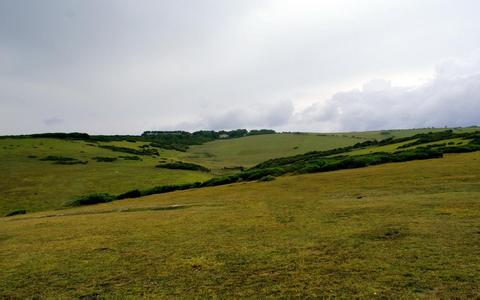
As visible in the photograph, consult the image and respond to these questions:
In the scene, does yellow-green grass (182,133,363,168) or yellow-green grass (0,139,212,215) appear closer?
yellow-green grass (0,139,212,215)

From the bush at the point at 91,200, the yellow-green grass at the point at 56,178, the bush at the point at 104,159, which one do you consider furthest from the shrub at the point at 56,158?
the bush at the point at 91,200

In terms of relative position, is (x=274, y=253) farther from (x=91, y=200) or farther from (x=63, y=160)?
(x=63, y=160)

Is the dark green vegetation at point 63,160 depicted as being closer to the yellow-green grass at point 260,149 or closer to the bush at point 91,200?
the yellow-green grass at point 260,149

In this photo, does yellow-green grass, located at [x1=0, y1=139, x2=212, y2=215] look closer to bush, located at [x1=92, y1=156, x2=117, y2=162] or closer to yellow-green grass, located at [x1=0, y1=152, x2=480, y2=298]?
bush, located at [x1=92, y1=156, x2=117, y2=162]

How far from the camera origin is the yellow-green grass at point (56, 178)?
169ft

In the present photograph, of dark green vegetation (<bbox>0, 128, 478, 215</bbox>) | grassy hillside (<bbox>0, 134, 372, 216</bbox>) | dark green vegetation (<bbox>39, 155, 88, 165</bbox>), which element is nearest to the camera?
dark green vegetation (<bbox>0, 128, 478, 215</bbox>)

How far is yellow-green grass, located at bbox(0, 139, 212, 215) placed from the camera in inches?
2023

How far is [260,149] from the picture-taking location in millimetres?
140625

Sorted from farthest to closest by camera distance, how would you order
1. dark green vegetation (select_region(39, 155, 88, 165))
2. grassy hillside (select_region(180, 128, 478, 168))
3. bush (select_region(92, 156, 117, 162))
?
grassy hillside (select_region(180, 128, 478, 168))
bush (select_region(92, 156, 117, 162))
dark green vegetation (select_region(39, 155, 88, 165))

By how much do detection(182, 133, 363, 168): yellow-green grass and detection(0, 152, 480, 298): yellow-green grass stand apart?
9649cm

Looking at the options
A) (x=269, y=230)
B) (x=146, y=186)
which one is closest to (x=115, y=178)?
(x=146, y=186)

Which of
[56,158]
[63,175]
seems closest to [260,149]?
[56,158]

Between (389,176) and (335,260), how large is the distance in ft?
70.6

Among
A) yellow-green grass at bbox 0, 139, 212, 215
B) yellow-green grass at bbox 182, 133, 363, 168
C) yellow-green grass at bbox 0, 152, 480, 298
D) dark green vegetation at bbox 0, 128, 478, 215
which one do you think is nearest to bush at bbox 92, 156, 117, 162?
dark green vegetation at bbox 0, 128, 478, 215
